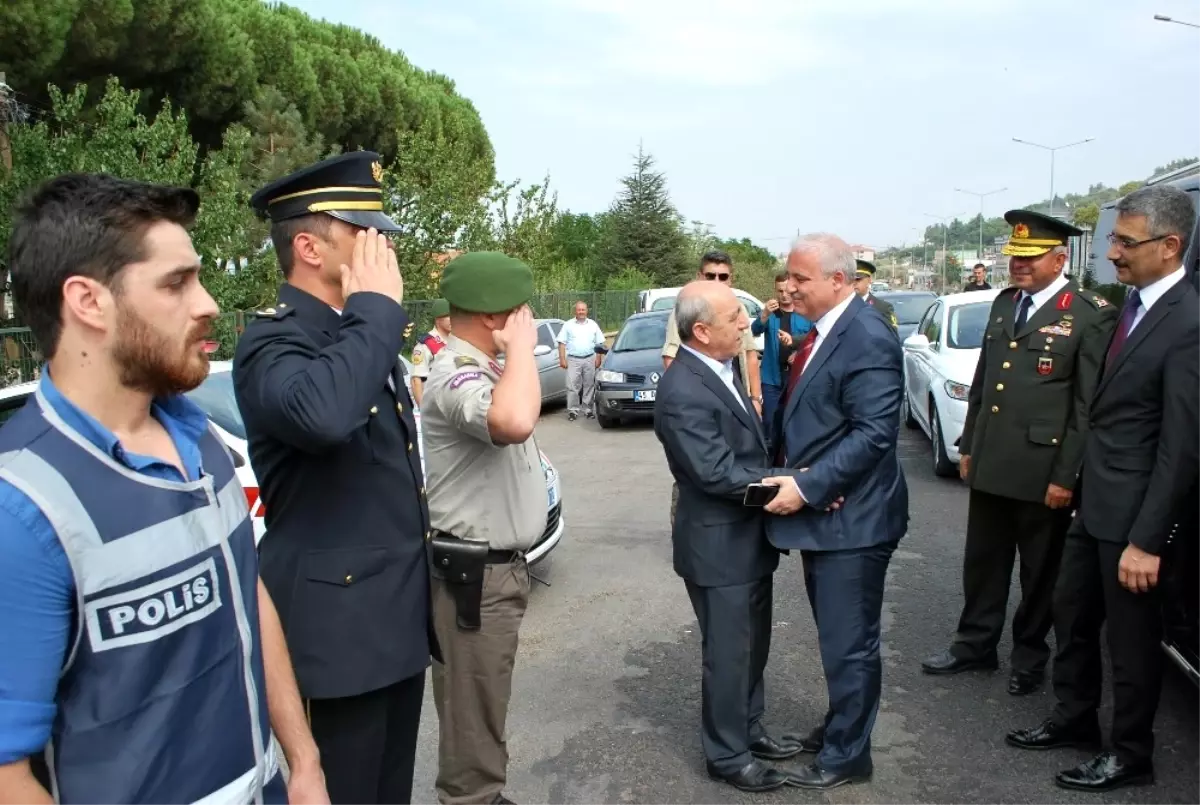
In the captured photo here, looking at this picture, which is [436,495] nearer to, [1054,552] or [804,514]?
[804,514]

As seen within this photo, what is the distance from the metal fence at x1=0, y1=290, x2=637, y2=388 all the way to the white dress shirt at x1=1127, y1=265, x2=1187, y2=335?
222 cm

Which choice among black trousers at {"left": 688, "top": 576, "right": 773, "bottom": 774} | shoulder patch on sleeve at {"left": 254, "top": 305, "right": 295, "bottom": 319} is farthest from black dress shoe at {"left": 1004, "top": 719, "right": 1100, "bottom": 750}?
shoulder patch on sleeve at {"left": 254, "top": 305, "right": 295, "bottom": 319}

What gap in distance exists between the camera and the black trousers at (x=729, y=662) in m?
3.40

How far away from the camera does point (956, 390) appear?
8047 mm

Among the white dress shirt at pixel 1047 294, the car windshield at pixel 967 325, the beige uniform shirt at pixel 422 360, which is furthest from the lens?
the car windshield at pixel 967 325

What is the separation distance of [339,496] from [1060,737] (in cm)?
307

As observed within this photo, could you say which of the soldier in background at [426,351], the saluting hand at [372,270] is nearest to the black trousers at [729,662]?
the saluting hand at [372,270]

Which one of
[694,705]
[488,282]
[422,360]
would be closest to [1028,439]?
[694,705]

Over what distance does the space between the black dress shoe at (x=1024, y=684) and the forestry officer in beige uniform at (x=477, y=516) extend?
2.44 meters

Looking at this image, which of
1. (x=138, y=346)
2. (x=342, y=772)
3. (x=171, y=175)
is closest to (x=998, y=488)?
(x=342, y=772)

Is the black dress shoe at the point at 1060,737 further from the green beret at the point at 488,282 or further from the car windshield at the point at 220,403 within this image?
the car windshield at the point at 220,403

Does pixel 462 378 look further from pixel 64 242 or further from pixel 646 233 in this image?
pixel 646 233

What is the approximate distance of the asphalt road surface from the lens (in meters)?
3.42

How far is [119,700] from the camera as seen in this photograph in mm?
1288
